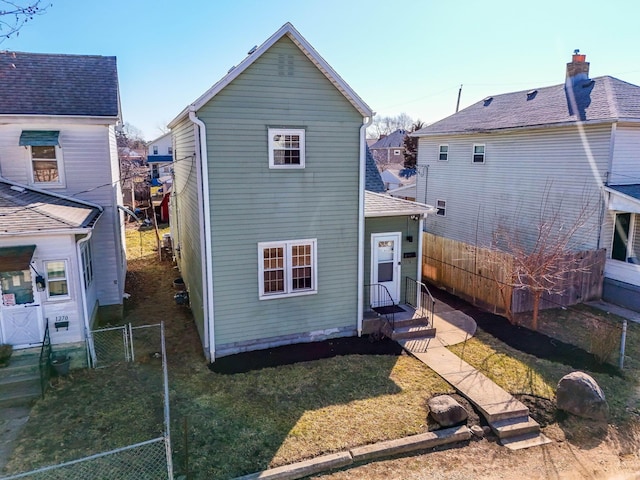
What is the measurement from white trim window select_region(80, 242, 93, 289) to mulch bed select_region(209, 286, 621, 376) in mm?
4401

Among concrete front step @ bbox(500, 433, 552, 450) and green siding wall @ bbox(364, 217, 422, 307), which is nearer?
concrete front step @ bbox(500, 433, 552, 450)

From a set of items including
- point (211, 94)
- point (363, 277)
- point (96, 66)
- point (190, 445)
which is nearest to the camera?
point (190, 445)

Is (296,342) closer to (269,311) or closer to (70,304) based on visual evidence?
(269,311)

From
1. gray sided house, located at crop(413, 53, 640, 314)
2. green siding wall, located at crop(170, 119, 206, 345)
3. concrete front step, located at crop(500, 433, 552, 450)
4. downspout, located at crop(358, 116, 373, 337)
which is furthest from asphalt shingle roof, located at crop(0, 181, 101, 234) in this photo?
gray sided house, located at crop(413, 53, 640, 314)

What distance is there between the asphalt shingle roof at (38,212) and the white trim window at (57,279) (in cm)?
97

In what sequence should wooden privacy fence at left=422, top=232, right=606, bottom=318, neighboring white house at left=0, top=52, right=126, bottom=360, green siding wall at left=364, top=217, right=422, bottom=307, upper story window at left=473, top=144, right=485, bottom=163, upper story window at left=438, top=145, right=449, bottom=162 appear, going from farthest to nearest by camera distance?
upper story window at left=438, top=145, right=449, bottom=162, upper story window at left=473, top=144, right=485, bottom=163, wooden privacy fence at left=422, top=232, right=606, bottom=318, green siding wall at left=364, top=217, right=422, bottom=307, neighboring white house at left=0, top=52, right=126, bottom=360

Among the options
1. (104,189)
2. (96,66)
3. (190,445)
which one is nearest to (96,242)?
(104,189)

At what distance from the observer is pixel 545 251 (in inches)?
588

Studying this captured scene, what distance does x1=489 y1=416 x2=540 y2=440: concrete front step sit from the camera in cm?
853

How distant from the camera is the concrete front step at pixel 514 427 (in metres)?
8.53

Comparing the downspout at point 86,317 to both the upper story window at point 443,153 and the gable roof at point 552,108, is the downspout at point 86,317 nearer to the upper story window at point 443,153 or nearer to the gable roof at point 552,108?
the gable roof at point 552,108

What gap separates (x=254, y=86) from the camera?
1073 centimetres

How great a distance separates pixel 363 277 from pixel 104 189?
850 centimetres

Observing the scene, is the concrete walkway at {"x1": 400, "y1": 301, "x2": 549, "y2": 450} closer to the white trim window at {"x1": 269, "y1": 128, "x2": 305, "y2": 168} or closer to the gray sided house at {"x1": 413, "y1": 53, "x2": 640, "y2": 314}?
the white trim window at {"x1": 269, "y1": 128, "x2": 305, "y2": 168}
